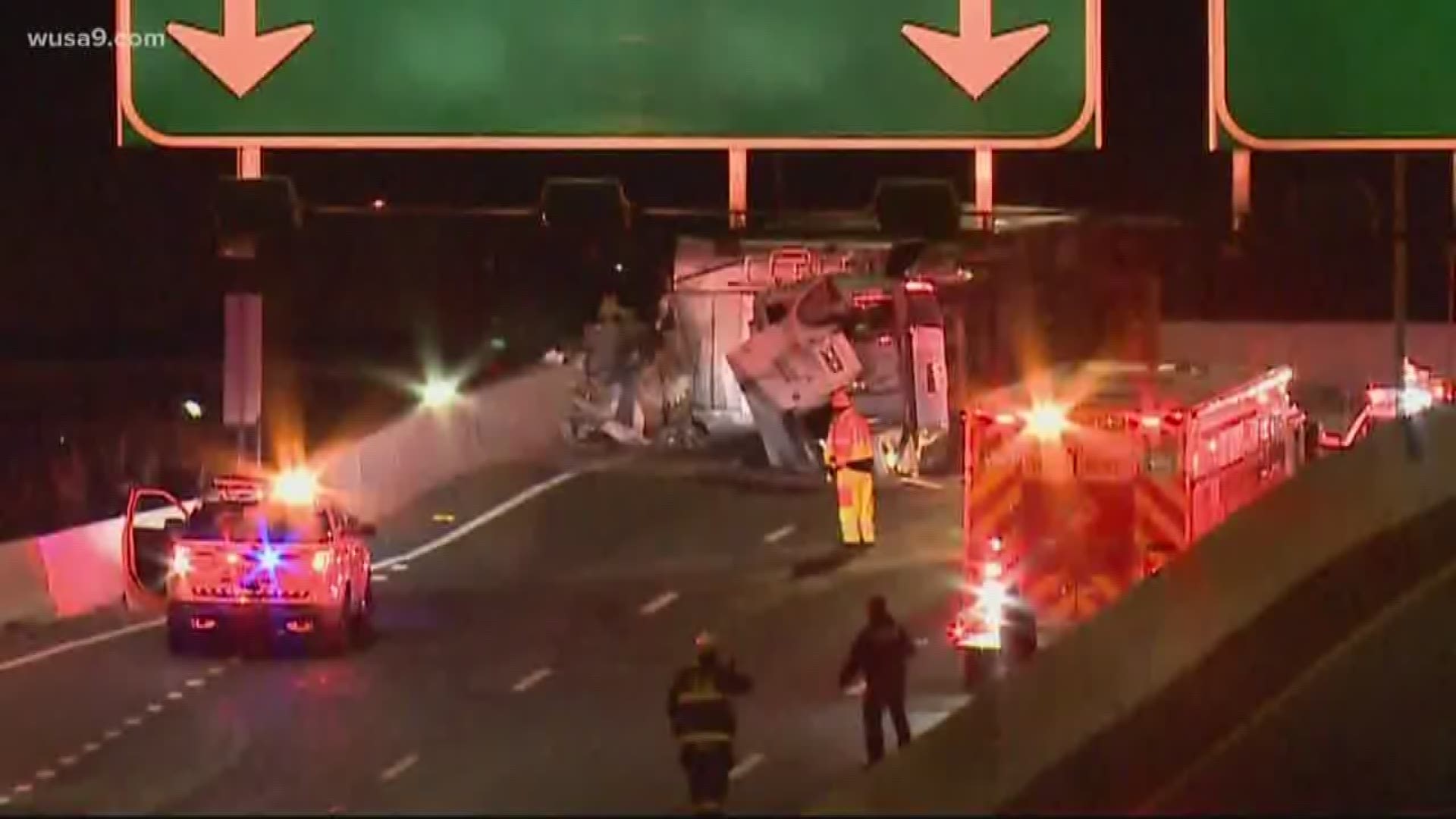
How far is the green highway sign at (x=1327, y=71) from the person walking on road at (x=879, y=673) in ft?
15.7

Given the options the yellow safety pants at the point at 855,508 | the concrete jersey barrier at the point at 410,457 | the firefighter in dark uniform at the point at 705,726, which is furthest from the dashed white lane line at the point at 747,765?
the yellow safety pants at the point at 855,508

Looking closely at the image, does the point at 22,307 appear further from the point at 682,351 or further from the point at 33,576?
the point at 33,576

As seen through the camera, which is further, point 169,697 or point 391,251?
point 391,251

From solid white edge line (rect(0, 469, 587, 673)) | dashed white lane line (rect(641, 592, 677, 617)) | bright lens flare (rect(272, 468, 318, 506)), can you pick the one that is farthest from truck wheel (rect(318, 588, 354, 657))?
dashed white lane line (rect(641, 592, 677, 617))

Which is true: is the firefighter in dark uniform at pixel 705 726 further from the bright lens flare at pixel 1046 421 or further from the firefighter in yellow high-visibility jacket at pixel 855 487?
the firefighter in yellow high-visibility jacket at pixel 855 487

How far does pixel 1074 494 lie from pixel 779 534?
1228cm

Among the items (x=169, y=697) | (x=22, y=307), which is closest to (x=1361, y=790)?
(x=169, y=697)

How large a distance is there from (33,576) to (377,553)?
24.0 feet

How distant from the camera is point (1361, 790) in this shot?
38.3ft

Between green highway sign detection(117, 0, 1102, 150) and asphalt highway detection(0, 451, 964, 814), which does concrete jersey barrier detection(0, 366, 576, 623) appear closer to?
asphalt highway detection(0, 451, 964, 814)

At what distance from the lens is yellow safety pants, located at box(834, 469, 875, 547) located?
31.1m

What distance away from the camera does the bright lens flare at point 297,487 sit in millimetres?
26750

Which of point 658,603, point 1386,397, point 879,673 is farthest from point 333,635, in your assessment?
point 1386,397

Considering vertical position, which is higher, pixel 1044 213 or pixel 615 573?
pixel 1044 213
